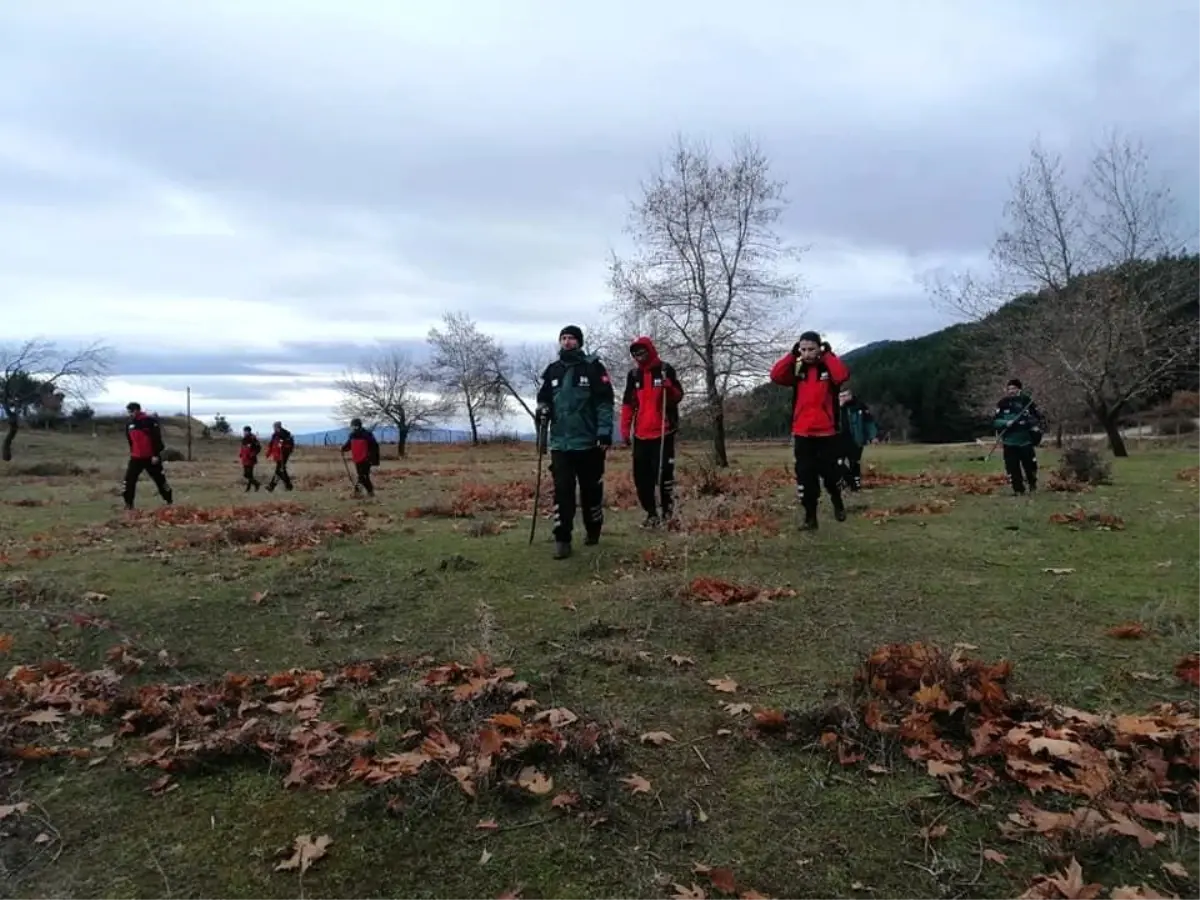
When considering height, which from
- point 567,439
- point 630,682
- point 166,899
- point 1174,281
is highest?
point 1174,281

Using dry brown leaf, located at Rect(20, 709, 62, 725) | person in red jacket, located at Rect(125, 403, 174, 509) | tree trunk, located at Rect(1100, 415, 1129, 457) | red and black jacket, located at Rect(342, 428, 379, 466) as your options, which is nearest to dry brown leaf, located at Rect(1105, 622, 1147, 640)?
A: dry brown leaf, located at Rect(20, 709, 62, 725)

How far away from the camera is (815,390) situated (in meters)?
8.69

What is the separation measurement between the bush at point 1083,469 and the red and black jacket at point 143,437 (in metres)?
16.0

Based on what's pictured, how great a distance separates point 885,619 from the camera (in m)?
5.55

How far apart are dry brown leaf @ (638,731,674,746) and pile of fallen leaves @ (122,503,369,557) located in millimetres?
6267

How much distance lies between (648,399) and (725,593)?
12.1 feet

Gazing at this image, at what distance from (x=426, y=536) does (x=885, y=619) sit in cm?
609

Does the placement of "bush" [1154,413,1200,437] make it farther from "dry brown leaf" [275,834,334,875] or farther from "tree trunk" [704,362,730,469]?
"dry brown leaf" [275,834,334,875]

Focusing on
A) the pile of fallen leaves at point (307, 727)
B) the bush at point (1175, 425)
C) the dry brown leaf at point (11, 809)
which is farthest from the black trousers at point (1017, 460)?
the bush at point (1175, 425)

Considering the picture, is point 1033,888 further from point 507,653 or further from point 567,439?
point 567,439

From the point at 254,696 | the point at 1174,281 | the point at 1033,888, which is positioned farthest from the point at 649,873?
the point at 1174,281

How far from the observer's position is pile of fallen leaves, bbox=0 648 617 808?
3709 millimetres

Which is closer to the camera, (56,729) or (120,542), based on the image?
(56,729)

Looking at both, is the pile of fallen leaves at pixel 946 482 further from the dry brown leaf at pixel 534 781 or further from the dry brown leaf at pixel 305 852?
the dry brown leaf at pixel 305 852
